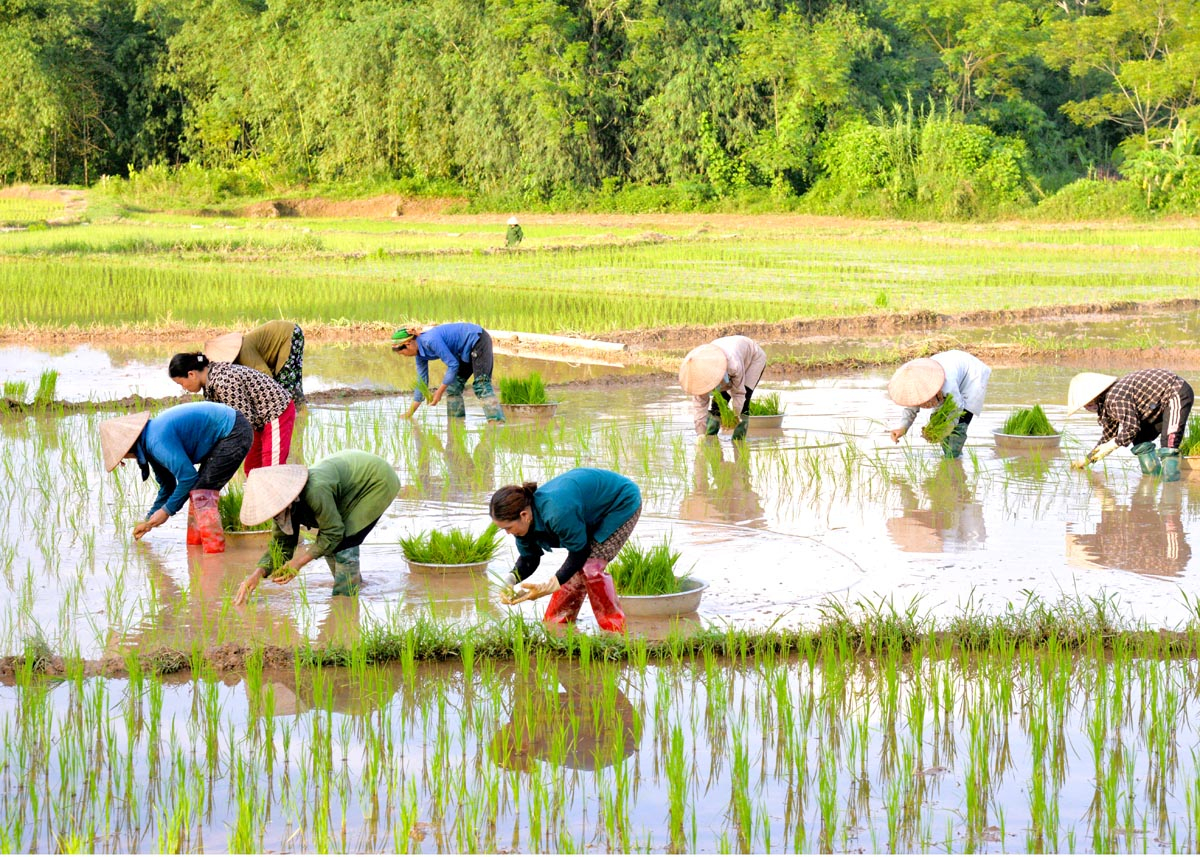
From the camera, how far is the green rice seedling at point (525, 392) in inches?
430

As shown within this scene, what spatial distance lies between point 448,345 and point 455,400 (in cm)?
75

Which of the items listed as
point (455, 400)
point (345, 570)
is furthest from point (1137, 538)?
point (455, 400)

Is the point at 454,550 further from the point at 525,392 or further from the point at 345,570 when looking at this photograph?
the point at 525,392

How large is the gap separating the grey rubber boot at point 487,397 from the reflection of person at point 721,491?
164cm

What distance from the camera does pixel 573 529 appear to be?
5.19 m

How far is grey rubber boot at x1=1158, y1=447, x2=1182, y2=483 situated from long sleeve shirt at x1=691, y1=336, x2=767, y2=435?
252cm

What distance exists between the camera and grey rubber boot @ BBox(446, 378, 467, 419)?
34.4 ft

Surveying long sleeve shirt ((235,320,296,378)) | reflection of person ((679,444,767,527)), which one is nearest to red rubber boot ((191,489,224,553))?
reflection of person ((679,444,767,527))

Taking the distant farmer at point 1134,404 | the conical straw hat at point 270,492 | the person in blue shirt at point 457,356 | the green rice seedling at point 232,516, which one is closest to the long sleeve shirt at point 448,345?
the person in blue shirt at point 457,356

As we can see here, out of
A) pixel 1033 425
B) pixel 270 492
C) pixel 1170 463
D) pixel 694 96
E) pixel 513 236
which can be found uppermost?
pixel 694 96

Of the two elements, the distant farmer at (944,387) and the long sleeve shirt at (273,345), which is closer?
the distant farmer at (944,387)

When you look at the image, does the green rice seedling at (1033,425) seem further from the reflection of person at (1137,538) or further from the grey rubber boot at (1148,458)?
the reflection of person at (1137,538)

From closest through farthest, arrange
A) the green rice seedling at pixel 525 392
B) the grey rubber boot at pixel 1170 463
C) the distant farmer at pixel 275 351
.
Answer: the grey rubber boot at pixel 1170 463, the distant farmer at pixel 275 351, the green rice seedling at pixel 525 392

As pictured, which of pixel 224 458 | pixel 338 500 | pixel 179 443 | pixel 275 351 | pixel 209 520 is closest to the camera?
pixel 338 500
